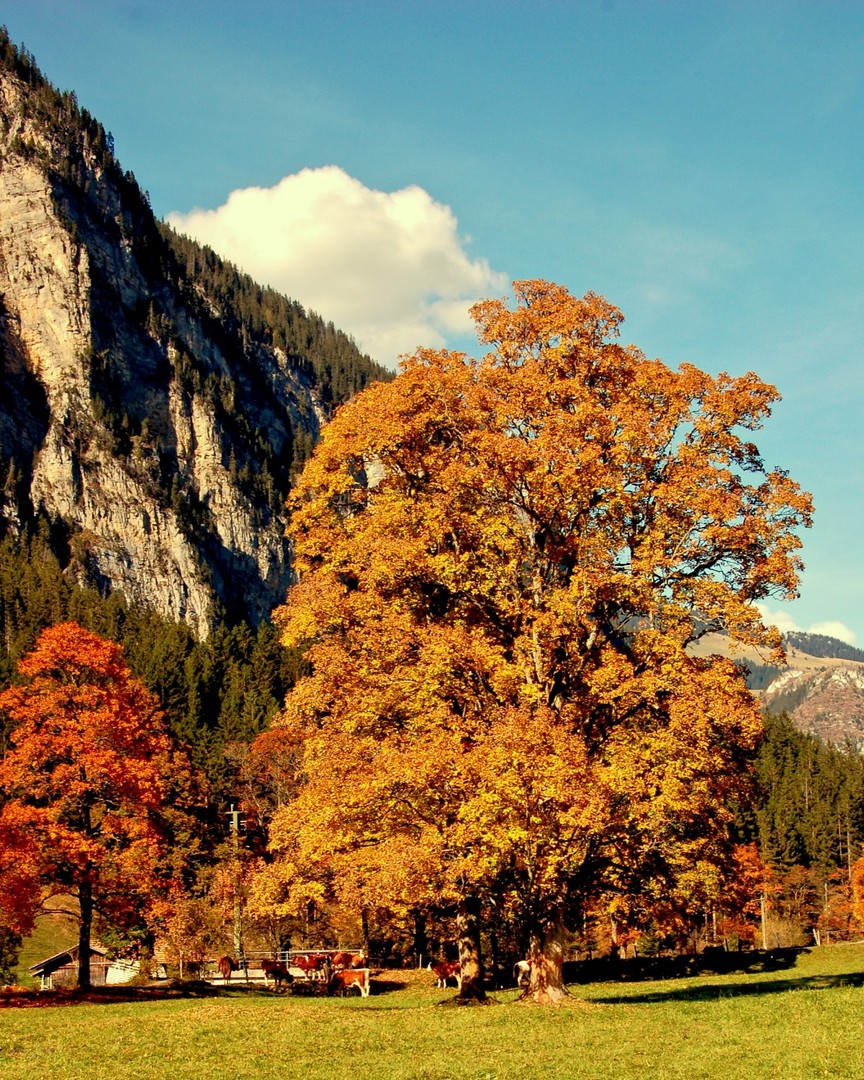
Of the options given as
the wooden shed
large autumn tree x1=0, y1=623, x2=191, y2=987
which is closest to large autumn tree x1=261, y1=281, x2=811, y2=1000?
large autumn tree x1=0, y1=623, x2=191, y2=987

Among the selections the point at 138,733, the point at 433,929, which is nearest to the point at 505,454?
the point at 138,733

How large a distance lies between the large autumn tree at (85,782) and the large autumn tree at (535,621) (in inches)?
298

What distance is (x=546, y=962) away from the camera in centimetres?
2347

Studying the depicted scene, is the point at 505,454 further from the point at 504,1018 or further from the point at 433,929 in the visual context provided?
the point at 433,929

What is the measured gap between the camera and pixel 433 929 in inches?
1945

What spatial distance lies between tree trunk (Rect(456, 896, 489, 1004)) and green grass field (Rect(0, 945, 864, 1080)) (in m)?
1.90

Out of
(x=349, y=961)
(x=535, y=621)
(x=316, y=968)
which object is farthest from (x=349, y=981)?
(x=535, y=621)

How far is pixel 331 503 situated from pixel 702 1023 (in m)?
15.8

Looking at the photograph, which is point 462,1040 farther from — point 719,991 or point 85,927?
point 85,927

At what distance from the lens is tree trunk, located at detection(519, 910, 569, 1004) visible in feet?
76.6

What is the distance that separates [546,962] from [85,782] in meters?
15.6

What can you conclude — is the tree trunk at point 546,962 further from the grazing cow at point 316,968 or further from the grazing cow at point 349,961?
the grazing cow at point 316,968

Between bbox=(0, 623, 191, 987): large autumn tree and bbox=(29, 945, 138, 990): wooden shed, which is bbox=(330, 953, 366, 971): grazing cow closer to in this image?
bbox=(0, 623, 191, 987): large autumn tree

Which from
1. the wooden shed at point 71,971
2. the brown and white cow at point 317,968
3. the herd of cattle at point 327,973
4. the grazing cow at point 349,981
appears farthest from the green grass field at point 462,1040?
the wooden shed at point 71,971
